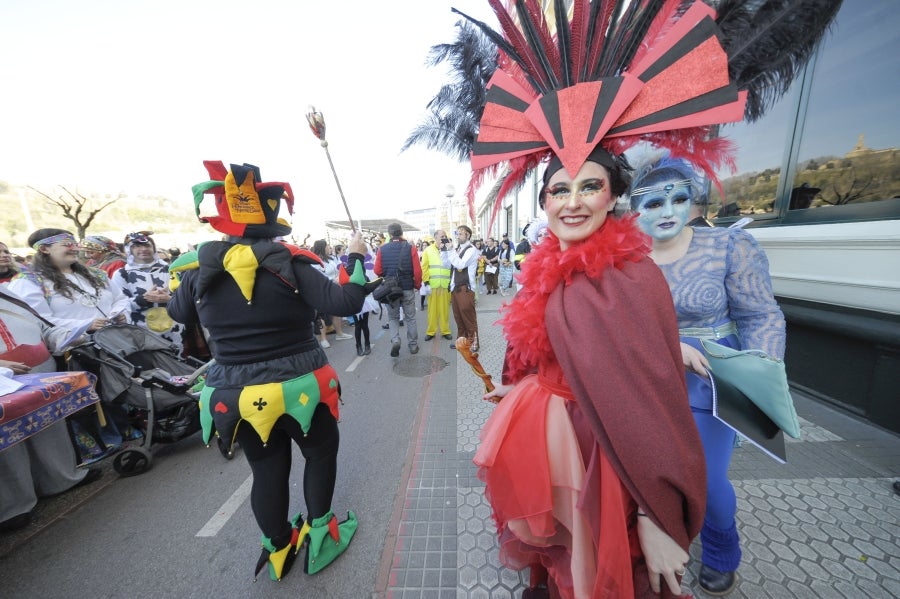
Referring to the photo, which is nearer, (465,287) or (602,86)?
(602,86)

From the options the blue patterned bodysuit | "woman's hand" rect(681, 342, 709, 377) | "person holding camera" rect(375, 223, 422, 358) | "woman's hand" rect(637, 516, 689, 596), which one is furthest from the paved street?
"person holding camera" rect(375, 223, 422, 358)

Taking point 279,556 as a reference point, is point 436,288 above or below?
above

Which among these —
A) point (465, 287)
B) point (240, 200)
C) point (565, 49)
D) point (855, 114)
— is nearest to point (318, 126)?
point (240, 200)

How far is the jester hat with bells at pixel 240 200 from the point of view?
1.60m

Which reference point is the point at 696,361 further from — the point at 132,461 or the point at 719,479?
the point at 132,461

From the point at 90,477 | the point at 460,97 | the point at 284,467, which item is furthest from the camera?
the point at 460,97

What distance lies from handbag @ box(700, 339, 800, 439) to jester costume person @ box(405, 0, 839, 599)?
0.39 metres

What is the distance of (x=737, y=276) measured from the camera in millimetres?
1483

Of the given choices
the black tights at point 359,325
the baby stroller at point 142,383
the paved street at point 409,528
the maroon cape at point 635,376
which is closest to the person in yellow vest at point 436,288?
the black tights at point 359,325

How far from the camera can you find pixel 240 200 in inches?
63.9

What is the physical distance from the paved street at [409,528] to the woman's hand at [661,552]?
1094 millimetres

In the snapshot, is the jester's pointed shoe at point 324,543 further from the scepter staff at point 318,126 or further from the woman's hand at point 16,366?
the woman's hand at point 16,366

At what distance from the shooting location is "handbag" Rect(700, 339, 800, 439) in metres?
1.11

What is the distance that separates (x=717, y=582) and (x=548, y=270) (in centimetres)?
185
